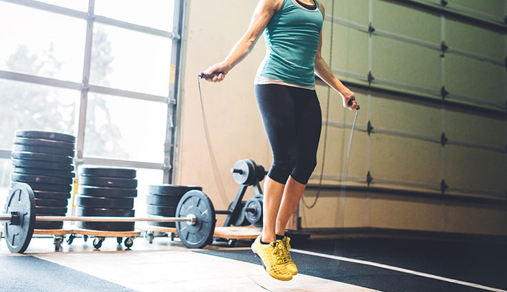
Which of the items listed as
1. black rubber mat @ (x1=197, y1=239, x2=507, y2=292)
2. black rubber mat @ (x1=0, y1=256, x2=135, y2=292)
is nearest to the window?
black rubber mat @ (x1=197, y1=239, x2=507, y2=292)

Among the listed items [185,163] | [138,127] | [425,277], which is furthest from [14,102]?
[425,277]

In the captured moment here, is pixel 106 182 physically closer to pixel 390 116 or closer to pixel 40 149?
pixel 40 149

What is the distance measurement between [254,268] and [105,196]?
1.40m

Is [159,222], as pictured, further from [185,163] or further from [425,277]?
[425,277]

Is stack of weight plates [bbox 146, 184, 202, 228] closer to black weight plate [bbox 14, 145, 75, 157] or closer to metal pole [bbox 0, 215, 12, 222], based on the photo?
black weight plate [bbox 14, 145, 75, 157]

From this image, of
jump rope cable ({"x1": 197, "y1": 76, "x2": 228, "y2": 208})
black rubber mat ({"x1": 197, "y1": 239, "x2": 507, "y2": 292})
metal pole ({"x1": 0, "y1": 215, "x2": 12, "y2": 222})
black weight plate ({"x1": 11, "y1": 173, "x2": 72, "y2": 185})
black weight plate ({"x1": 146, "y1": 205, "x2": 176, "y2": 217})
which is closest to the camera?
black rubber mat ({"x1": 197, "y1": 239, "x2": 507, "y2": 292})

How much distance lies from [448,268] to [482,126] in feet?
13.8

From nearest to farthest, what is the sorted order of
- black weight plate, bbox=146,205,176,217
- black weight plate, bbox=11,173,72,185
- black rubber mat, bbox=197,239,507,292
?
1. black rubber mat, bbox=197,239,507,292
2. black weight plate, bbox=11,173,72,185
3. black weight plate, bbox=146,205,176,217

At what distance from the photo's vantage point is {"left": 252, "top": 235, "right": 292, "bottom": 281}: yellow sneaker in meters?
1.97

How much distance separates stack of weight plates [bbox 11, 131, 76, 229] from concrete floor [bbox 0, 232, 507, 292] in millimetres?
309

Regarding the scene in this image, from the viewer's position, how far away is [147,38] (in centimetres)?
499

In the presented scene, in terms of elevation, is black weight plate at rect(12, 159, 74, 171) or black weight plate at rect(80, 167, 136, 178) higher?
black weight plate at rect(12, 159, 74, 171)

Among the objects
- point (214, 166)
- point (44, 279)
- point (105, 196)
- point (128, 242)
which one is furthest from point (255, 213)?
point (44, 279)

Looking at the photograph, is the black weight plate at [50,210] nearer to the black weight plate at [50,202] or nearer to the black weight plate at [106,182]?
the black weight plate at [50,202]
